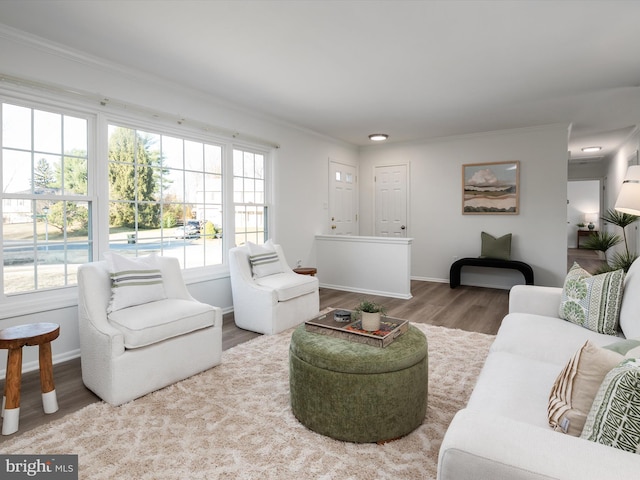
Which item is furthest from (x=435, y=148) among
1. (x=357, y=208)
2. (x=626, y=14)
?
(x=626, y=14)

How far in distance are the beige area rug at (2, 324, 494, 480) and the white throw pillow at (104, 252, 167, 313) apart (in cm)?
69

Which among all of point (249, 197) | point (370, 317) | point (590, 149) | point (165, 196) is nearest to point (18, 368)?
point (370, 317)

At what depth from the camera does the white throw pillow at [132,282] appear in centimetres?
269

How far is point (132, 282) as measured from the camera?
2.77m

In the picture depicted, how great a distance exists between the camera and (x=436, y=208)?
6.59 metres

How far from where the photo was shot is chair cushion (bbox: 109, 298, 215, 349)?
2445mm

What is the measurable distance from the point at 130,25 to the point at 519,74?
343 centimetres

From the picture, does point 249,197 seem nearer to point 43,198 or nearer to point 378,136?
point 43,198

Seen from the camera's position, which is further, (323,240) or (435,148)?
(435,148)

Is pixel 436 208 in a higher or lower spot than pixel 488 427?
higher

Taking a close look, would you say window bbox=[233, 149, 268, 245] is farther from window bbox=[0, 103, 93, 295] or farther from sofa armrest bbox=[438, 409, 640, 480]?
sofa armrest bbox=[438, 409, 640, 480]

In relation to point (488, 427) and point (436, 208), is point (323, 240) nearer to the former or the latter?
point (436, 208)

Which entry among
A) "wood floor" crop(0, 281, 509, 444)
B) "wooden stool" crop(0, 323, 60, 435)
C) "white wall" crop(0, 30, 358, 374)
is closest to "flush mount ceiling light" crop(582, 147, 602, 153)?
"wood floor" crop(0, 281, 509, 444)

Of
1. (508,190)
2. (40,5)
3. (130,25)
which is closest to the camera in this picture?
(40,5)
